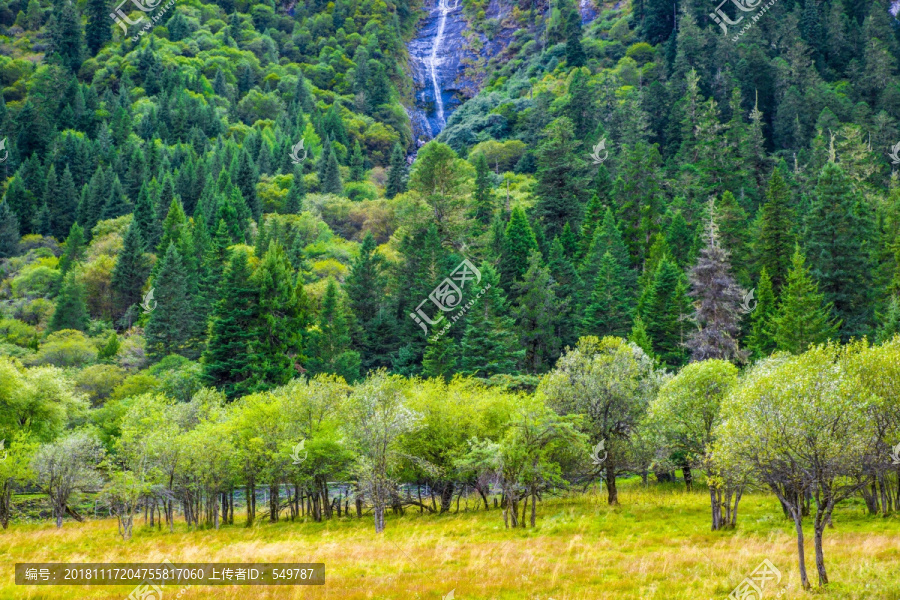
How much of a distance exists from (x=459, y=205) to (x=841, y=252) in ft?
126

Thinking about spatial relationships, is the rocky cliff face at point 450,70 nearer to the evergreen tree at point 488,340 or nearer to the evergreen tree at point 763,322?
the evergreen tree at point 488,340

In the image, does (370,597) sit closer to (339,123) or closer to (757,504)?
(757,504)

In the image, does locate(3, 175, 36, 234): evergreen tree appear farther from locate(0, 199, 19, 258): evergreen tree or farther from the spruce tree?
locate(0, 199, 19, 258): evergreen tree

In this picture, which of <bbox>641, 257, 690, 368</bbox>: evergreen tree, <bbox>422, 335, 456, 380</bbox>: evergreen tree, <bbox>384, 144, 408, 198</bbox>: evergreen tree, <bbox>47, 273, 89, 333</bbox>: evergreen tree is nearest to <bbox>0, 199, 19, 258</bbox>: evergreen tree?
<bbox>47, 273, 89, 333</bbox>: evergreen tree

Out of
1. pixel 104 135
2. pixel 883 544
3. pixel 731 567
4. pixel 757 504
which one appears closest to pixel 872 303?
pixel 757 504

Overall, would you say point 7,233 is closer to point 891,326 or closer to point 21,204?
point 21,204

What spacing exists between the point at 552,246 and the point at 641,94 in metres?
52.2

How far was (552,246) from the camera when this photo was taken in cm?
6794

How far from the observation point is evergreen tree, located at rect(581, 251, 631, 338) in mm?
59062

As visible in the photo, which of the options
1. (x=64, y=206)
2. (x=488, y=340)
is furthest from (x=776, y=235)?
(x=64, y=206)

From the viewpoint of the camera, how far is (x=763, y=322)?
52406 millimetres

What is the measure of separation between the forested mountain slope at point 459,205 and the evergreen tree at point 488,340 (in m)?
0.27

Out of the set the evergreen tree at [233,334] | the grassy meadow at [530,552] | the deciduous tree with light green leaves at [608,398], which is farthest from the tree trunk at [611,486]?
the evergreen tree at [233,334]

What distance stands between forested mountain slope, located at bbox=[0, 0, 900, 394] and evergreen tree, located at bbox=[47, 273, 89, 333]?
26cm
